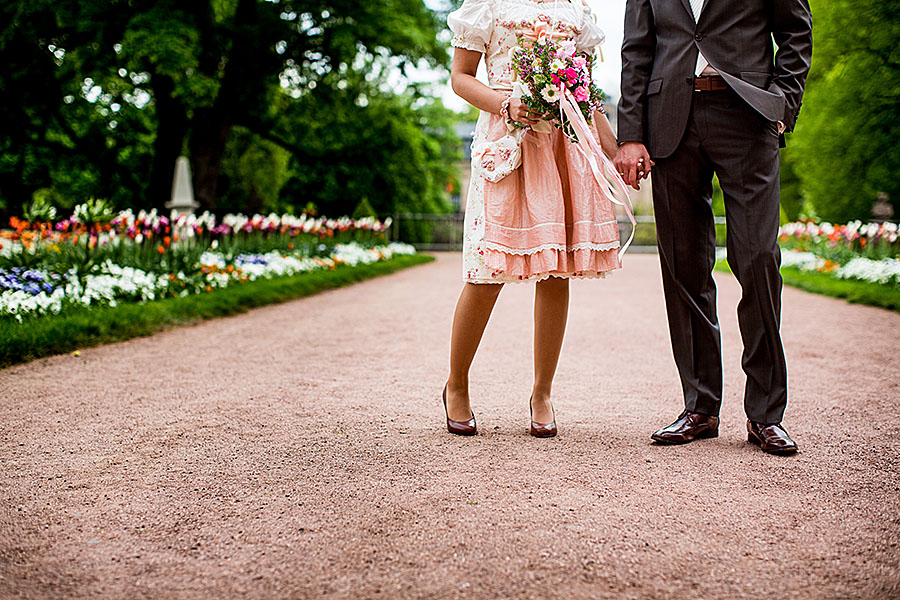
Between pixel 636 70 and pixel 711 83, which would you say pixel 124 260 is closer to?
pixel 636 70

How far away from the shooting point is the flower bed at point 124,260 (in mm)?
6371

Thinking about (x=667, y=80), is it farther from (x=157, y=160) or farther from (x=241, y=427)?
(x=157, y=160)

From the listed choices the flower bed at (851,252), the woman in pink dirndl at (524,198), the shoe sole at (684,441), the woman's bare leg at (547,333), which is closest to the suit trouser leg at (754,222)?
the shoe sole at (684,441)

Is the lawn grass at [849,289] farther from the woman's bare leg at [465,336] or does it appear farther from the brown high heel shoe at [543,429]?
the woman's bare leg at [465,336]

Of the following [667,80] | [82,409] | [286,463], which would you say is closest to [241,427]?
[286,463]

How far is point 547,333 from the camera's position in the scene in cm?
335

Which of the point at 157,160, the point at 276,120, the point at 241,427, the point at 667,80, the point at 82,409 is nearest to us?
the point at 667,80

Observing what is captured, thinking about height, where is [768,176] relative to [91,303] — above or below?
above

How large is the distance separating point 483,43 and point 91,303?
16.1 feet

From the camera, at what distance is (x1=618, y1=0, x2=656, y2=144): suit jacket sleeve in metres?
3.18

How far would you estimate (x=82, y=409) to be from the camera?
3781 mm

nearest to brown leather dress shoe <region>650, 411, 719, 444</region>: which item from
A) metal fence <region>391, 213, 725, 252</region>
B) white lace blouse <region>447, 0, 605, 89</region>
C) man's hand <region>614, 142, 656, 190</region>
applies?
man's hand <region>614, 142, 656, 190</region>

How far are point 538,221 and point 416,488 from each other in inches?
45.1

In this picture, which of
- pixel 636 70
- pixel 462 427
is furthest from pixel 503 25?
pixel 462 427
